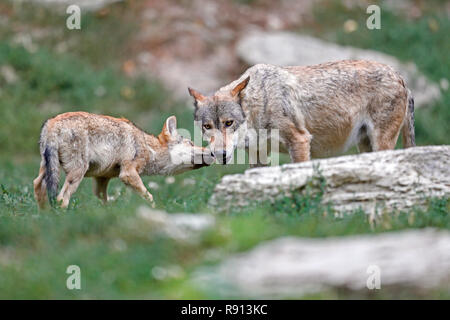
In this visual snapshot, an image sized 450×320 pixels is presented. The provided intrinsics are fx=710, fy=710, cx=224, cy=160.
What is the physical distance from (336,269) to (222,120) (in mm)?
3880

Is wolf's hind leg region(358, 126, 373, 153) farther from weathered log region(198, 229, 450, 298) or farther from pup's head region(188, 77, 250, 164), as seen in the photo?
weathered log region(198, 229, 450, 298)

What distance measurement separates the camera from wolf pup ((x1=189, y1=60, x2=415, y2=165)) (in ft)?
29.4

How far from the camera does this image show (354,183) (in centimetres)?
738

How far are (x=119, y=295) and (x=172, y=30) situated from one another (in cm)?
1452

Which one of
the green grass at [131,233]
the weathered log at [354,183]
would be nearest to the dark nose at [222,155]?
the green grass at [131,233]

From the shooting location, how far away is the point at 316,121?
939 centimetres

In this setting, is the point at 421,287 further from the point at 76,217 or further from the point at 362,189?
the point at 76,217

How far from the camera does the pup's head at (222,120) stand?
331 inches

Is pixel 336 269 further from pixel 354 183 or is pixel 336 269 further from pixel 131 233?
pixel 354 183

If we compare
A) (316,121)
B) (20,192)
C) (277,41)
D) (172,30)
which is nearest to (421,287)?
(316,121)

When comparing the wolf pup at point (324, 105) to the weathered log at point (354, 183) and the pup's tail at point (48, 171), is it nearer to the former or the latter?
the weathered log at point (354, 183)

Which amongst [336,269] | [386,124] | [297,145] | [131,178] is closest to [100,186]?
[131,178]

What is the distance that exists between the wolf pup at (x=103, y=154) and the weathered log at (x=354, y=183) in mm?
1557
